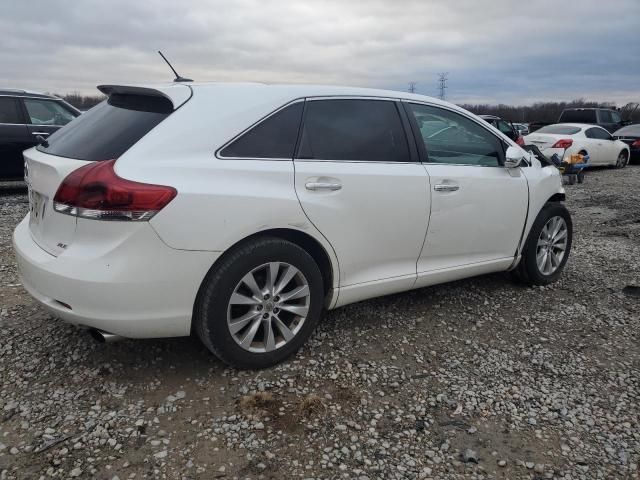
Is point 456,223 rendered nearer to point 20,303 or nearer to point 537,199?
point 537,199

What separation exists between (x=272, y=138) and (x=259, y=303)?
0.95 meters

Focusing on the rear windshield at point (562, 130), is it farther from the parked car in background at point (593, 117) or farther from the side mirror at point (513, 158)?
the side mirror at point (513, 158)

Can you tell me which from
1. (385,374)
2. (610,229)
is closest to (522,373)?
(385,374)

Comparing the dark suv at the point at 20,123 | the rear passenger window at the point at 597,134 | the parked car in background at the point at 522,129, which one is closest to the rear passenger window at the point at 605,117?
the parked car in background at the point at 522,129

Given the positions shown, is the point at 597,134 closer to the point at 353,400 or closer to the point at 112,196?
the point at 353,400

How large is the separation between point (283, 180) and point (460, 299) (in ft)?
6.95

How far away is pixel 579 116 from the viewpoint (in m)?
19.9

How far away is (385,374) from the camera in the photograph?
320 cm

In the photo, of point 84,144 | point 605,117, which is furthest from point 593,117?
point 84,144

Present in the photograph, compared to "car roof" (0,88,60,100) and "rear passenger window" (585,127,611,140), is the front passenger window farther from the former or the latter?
"rear passenger window" (585,127,611,140)

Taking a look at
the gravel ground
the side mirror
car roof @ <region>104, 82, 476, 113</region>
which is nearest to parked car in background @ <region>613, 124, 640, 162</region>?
the side mirror

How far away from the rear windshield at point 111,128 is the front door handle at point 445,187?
182cm

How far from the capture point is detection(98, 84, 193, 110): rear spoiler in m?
2.95

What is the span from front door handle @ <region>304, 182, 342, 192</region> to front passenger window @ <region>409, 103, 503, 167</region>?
91cm
